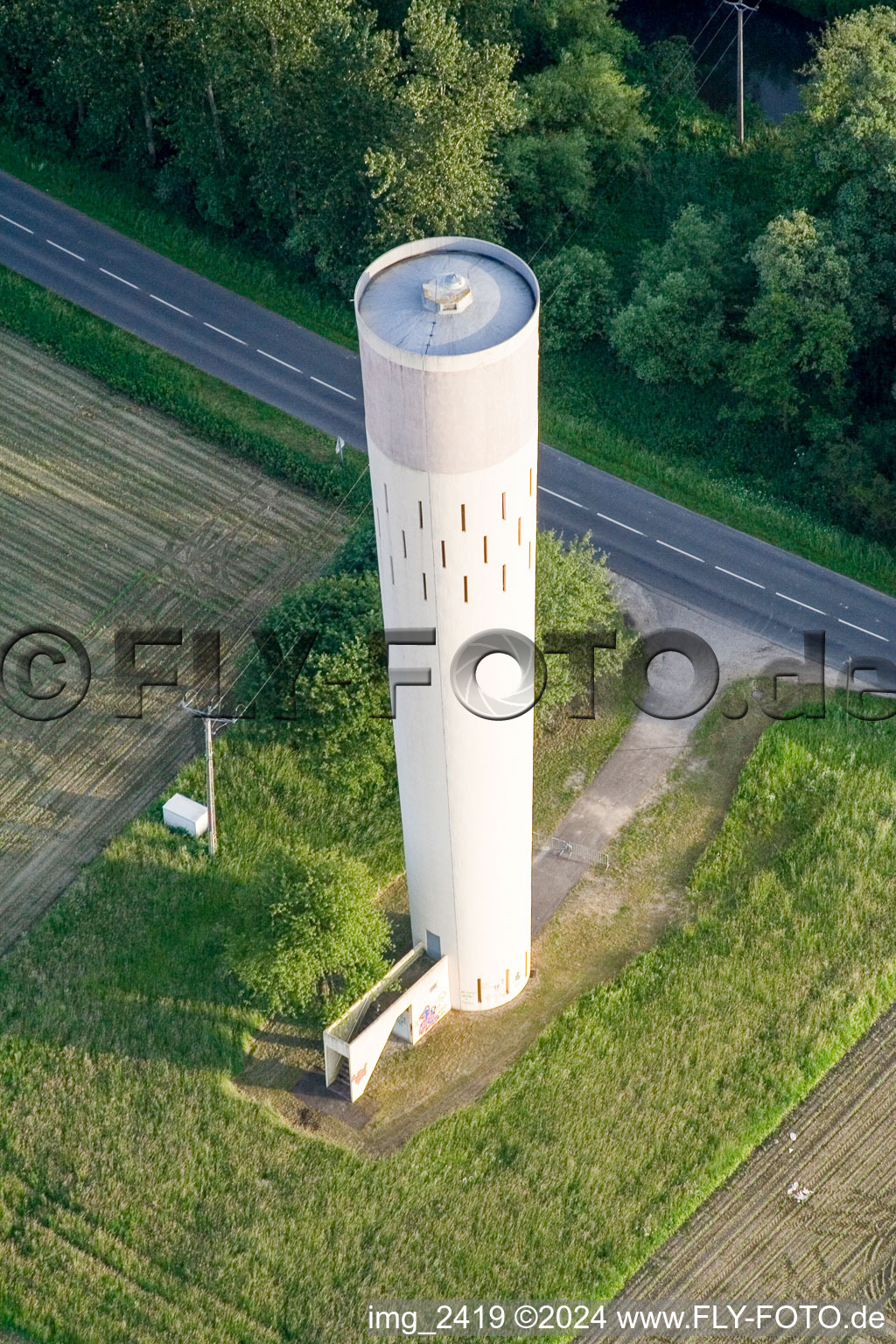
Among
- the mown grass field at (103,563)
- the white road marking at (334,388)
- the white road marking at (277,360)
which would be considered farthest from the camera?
the white road marking at (277,360)

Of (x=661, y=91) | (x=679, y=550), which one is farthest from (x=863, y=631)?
(x=661, y=91)

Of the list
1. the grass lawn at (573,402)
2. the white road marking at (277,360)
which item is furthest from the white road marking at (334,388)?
the grass lawn at (573,402)

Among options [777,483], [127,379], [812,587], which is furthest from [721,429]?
[127,379]

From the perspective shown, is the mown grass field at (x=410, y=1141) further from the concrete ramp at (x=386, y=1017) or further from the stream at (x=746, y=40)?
the stream at (x=746, y=40)

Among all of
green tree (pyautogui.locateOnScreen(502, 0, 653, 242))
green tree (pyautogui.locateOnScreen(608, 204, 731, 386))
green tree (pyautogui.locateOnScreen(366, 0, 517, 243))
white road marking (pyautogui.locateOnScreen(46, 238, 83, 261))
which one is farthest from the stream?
white road marking (pyautogui.locateOnScreen(46, 238, 83, 261))

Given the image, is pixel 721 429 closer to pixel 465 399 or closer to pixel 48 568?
pixel 48 568

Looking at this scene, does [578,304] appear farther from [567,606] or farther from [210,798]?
[210,798]
